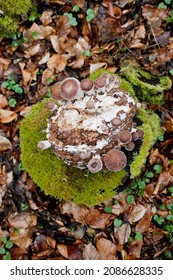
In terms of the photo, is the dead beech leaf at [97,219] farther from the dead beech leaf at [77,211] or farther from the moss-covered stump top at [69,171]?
the moss-covered stump top at [69,171]

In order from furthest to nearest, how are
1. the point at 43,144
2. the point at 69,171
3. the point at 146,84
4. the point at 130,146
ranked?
the point at 146,84 → the point at 69,171 → the point at 43,144 → the point at 130,146

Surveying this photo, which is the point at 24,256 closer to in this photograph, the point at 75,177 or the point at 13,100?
the point at 75,177

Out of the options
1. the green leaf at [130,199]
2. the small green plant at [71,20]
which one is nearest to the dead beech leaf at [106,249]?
the green leaf at [130,199]

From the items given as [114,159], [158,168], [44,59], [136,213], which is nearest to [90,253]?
[136,213]

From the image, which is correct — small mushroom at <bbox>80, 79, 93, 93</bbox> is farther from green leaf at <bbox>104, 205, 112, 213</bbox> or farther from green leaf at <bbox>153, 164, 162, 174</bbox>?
green leaf at <bbox>104, 205, 112, 213</bbox>

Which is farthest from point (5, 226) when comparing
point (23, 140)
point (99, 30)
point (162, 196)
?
point (99, 30)

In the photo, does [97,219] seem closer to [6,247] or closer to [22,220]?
[22,220]

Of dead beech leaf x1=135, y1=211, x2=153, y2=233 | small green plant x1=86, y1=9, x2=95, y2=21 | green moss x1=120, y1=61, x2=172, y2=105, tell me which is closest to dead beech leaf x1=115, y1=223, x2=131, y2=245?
dead beech leaf x1=135, y1=211, x2=153, y2=233

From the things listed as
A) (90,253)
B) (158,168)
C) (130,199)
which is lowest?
(90,253)
